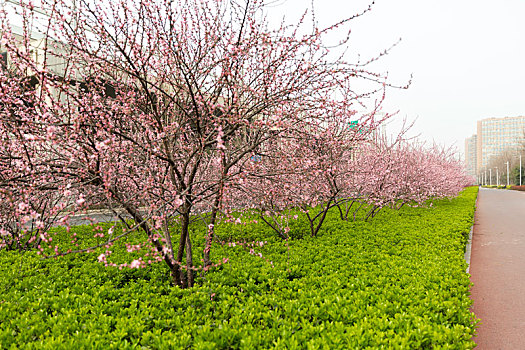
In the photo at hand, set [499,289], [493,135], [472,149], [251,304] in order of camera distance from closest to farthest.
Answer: [251,304], [499,289], [493,135], [472,149]

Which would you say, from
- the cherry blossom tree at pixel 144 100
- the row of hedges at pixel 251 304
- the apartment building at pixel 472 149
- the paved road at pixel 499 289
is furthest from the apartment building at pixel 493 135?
the cherry blossom tree at pixel 144 100

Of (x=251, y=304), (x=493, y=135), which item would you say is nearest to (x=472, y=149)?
(x=493, y=135)

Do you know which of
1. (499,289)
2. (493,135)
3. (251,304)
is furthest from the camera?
(493,135)

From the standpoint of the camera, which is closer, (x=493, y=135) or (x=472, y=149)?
(x=493, y=135)

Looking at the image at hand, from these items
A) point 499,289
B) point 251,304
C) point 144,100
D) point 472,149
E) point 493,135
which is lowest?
point 499,289

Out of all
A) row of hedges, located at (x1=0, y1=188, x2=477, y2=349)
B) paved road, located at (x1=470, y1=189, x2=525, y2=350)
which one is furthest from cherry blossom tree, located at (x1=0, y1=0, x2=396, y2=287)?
paved road, located at (x1=470, y1=189, x2=525, y2=350)

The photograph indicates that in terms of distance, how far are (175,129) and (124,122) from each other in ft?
3.20

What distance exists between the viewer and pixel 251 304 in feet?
11.1

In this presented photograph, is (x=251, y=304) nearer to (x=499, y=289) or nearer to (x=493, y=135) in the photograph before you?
(x=499, y=289)

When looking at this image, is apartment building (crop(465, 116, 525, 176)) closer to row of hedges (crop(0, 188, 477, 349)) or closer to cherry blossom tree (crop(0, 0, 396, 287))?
row of hedges (crop(0, 188, 477, 349))

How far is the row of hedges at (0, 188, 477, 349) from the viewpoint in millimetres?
2697

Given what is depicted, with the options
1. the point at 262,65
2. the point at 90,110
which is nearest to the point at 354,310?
the point at 262,65

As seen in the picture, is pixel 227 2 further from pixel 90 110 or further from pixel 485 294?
pixel 485 294

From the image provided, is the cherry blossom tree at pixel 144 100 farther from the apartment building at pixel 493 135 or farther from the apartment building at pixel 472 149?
the apartment building at pixel 472 149
